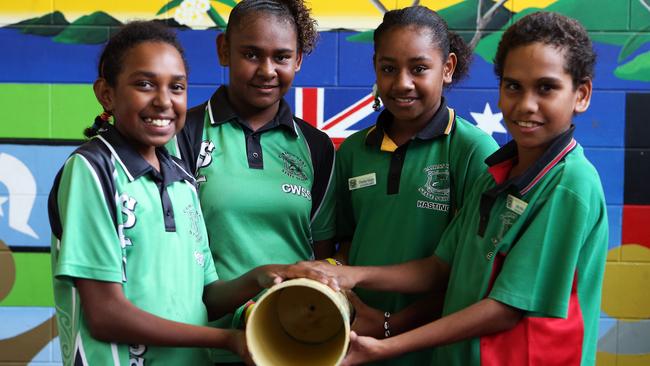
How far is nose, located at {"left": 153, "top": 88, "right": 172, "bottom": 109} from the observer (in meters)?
1.74

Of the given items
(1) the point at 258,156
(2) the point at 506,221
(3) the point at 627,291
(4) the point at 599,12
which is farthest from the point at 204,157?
(3) the point at 627,291

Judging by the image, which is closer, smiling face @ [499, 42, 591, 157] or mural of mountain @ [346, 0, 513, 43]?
smiling face @ [499, 42, 591, 157]

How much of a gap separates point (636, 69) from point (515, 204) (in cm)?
168

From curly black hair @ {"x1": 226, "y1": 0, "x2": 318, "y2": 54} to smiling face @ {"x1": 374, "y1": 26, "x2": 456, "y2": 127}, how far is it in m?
0.26

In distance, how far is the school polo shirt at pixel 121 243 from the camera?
157 cm

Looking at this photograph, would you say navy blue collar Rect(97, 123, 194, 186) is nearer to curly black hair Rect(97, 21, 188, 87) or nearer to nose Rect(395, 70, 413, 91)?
curly black hair Rect(97, 21, 188, 87)

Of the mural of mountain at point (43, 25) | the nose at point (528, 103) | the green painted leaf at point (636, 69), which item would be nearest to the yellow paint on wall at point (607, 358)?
the green painted leaf at point (636, 69)

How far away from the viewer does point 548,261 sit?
167 cm

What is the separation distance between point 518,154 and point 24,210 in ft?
7.34

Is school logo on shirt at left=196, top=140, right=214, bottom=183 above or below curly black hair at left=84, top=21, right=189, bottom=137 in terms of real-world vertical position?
below

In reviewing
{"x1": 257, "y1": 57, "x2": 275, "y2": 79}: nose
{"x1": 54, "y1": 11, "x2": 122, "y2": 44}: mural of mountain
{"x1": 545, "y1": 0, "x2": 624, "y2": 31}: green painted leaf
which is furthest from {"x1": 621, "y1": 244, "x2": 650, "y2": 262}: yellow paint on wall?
{"x1": 54, "y1": 11, "x2": 122, "y2": 44}: mural of mountain

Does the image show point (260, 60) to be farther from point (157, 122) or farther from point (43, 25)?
point (43, 25)

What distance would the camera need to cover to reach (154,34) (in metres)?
1.81

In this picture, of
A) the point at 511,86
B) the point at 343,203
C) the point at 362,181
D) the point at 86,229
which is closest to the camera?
the point at 86,229
